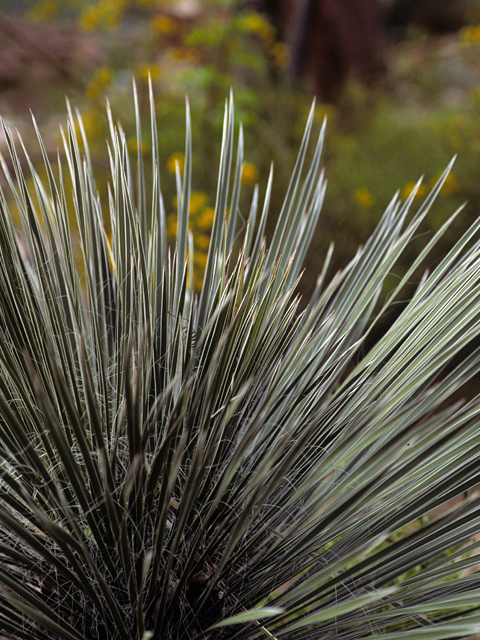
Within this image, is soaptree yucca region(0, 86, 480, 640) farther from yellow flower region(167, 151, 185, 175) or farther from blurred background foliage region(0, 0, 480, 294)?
yellow flower region(167, 151, 185, 175)

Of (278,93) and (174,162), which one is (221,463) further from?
(278,93)

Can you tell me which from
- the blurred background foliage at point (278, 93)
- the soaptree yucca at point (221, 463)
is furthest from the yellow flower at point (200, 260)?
the soaptree yucca at point (221, 463)

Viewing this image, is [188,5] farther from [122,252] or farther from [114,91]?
[122,252]

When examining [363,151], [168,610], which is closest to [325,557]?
[168,610]

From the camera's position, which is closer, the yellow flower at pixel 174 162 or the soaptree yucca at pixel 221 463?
the soaptree yucca at pixel 221 463

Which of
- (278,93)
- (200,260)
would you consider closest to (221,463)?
(200,260)

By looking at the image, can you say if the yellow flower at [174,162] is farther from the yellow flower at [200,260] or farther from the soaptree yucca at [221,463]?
the soaptree yucca at [221,463]
